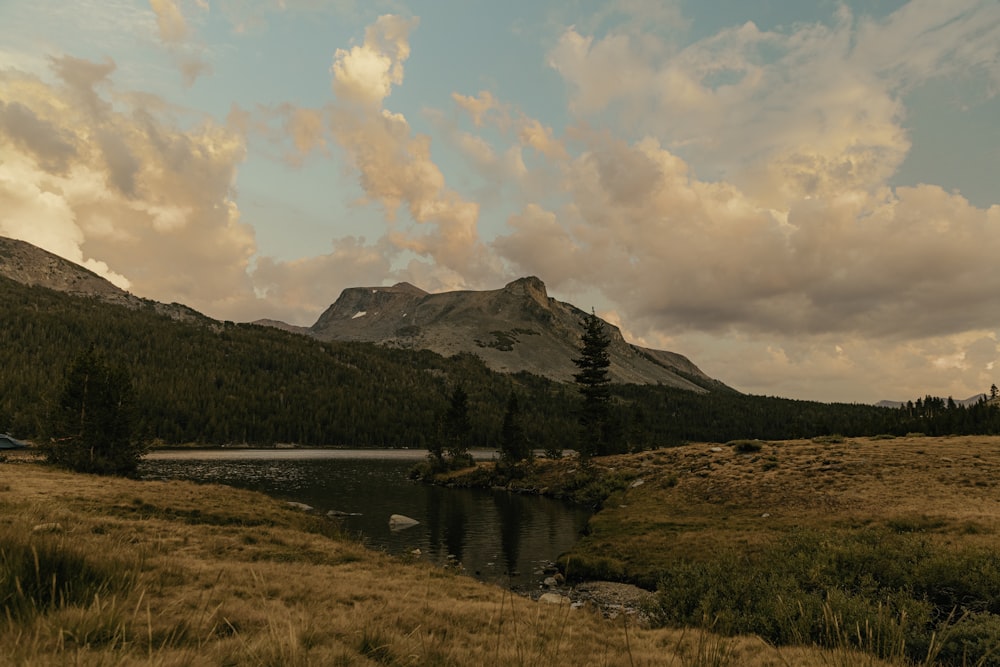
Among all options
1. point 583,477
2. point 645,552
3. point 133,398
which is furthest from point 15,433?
point 645,552

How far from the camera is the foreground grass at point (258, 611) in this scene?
20.1 ft

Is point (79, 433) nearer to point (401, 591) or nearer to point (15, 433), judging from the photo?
point (401, 591)

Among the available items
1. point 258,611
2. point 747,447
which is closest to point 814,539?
point 258,611

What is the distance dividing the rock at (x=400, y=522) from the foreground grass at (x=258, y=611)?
20405 mm

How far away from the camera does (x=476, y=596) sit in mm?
17141

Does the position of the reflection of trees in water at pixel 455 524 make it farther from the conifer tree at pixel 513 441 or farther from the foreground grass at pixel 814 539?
the conifer tree at pixel 513 441

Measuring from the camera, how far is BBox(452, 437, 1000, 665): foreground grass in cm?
1313

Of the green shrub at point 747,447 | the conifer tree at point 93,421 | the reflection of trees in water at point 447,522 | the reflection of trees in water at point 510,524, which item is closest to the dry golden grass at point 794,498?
the green shrub at point 747,447

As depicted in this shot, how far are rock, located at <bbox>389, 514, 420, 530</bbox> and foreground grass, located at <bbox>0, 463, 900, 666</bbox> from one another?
66.9 feet

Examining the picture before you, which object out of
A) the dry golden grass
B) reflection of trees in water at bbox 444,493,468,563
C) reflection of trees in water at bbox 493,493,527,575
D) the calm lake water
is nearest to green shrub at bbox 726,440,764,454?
the dry golden grass

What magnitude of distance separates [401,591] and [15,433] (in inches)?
8387

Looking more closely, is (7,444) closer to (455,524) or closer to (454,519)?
(454,519)

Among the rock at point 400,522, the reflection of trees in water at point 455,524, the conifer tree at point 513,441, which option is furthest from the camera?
the conifer tree at point 513,441

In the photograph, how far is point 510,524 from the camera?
47438mm
